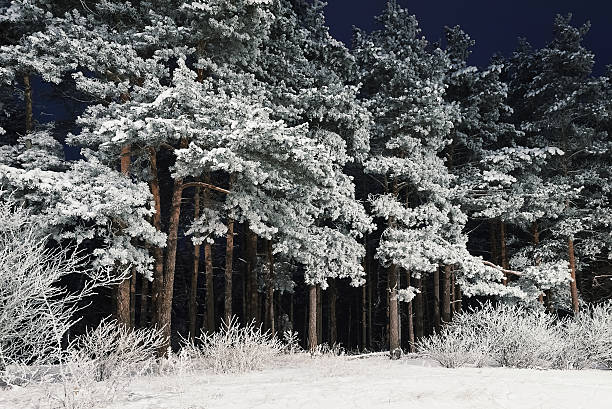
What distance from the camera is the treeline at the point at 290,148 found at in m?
11.1

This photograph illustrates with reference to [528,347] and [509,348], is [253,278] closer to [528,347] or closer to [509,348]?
[509,348]

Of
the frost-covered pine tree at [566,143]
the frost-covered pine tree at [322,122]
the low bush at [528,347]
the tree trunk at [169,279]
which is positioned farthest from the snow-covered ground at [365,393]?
the frost-covered pine tree at [566,143]

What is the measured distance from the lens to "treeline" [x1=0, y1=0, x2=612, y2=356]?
11.1 meters

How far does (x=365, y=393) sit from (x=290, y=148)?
638 cm

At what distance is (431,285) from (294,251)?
17.7m

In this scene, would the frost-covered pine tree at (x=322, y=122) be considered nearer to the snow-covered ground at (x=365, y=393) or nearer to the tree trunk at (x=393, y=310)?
the tree trunk at (x=393, y=310)

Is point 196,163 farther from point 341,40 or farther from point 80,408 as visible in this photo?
point 341,40

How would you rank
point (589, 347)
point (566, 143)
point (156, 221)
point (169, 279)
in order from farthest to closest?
point (566, 143) < point (156, 221) < point (169, 279) < point (589, 347)

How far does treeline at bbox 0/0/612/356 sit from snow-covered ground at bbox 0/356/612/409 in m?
4.93

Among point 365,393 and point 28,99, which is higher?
point 28,99

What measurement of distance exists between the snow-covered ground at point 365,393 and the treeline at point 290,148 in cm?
493

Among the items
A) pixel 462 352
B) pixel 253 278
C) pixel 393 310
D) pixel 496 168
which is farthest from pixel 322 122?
pixel 462 352

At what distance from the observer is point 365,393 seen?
5.57m

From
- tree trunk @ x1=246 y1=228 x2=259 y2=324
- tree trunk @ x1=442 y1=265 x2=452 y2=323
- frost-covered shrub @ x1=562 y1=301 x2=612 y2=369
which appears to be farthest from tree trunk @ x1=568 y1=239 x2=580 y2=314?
tree trunk @ x1=246 y1=228 x2=259 y2=324
